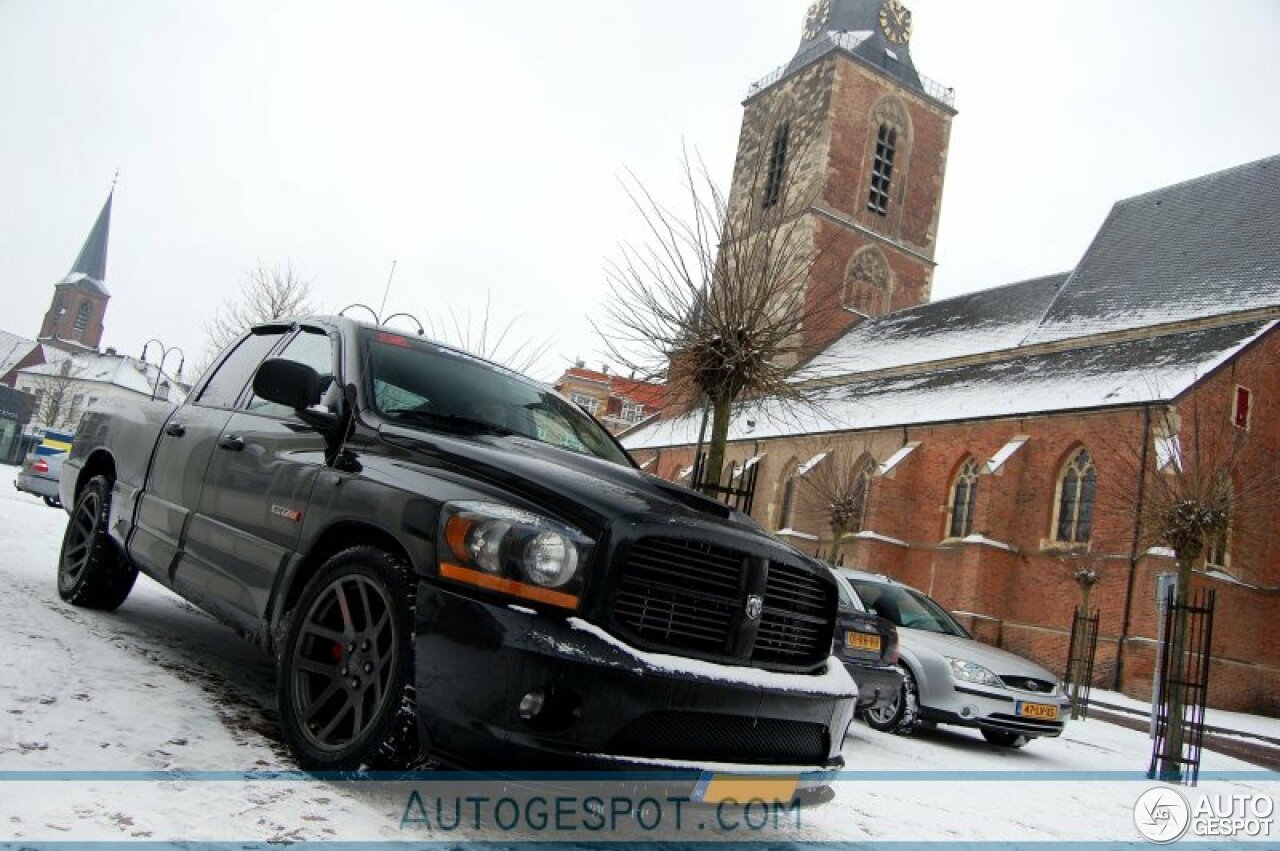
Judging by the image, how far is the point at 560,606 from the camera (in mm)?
2785

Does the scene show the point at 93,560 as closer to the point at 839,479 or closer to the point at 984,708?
the point at 984,708

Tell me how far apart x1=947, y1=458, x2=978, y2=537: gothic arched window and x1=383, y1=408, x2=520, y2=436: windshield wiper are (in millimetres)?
27096

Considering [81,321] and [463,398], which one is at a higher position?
[81,321]

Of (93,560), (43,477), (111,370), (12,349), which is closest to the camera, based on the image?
(93,560)

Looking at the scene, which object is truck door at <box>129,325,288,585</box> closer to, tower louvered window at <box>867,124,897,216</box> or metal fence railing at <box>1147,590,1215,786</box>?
metal fence railing at <box>1147,590,1215,786</box>

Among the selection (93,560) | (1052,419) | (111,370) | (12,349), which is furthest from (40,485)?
(12,349)

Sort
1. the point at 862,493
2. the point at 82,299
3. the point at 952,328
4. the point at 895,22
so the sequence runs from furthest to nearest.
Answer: the point at 82,299 < the point at 895,22 < the point at 952,328 < the point at 862,493

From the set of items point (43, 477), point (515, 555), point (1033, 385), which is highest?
point (1033, 385)

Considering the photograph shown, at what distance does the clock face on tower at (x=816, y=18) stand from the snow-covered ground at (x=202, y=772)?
46591 millimetres

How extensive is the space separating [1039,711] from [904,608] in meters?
1.72

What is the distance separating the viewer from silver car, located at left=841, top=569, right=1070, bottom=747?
8516 mm

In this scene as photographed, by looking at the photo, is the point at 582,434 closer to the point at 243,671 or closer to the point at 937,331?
the point at 243,671

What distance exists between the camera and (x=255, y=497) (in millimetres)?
3871

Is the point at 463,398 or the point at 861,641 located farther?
the point at 861,641
